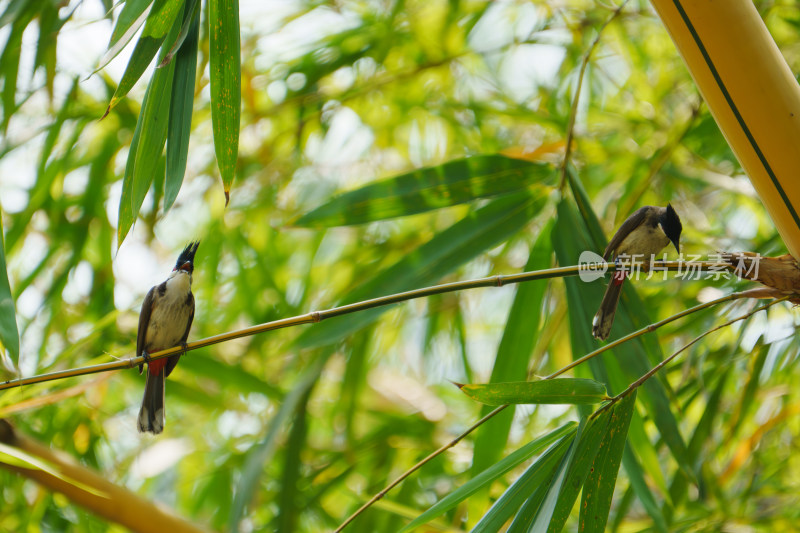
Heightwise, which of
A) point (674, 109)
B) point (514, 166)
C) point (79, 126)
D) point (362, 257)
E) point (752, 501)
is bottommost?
point (752, 501)

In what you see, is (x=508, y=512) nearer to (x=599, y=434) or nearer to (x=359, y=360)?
(x=599, y=434)

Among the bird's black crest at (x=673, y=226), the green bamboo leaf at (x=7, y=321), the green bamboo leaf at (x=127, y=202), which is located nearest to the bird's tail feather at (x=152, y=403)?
the green bamboo leaf at (x=7, y=321)

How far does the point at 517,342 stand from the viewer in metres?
1.70

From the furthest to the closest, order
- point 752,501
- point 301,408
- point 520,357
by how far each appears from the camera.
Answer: point 752,501, point 301,408, point 520,357

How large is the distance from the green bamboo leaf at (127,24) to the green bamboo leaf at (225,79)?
11 cm

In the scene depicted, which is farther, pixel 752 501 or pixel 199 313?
pixel 199 313

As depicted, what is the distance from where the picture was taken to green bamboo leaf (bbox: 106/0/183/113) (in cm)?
120

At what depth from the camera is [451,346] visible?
344 centimetres

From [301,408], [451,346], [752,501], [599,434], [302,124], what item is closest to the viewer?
[599,434]

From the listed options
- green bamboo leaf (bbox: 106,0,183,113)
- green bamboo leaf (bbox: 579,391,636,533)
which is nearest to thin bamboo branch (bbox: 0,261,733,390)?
green bamboo leaf (bbox: 579,391,636,533)

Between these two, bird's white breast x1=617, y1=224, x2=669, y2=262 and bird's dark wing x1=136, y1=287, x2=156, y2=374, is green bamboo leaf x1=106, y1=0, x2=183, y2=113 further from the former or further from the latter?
bird's white breast x1=617, y1=224, x2=669, y2=262

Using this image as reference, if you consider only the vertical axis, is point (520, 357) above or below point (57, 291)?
below

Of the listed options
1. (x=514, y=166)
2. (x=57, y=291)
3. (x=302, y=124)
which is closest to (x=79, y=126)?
(x=57, y=291)

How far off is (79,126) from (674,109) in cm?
255
